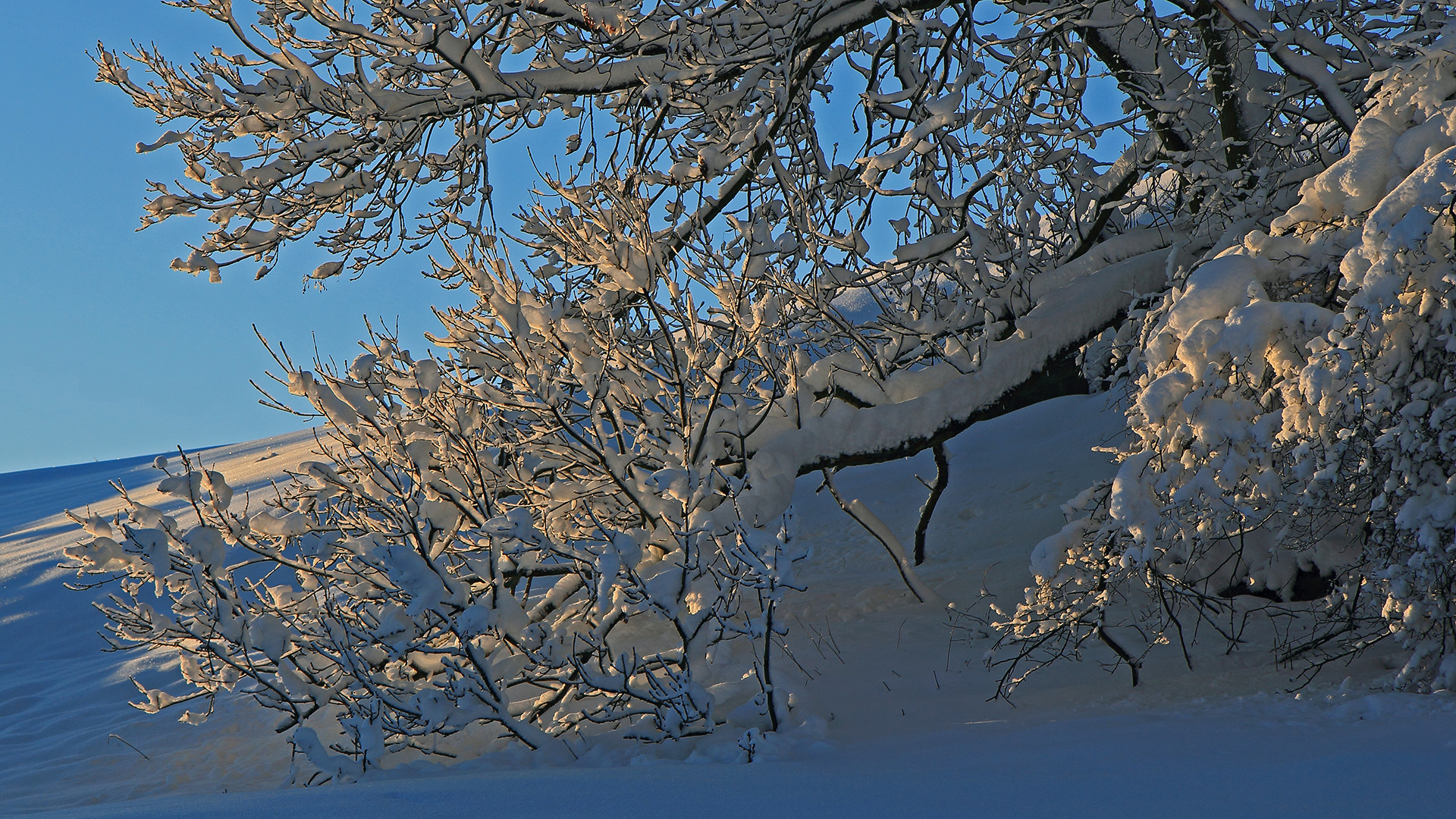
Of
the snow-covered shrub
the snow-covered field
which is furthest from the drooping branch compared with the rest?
the snow-covered shrub

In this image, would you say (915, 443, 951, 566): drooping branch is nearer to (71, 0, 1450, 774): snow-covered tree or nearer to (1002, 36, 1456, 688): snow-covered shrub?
(71, 0, 1450, 774): snow-covered tree

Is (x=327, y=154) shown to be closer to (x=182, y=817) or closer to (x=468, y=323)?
(x=468, y=323)

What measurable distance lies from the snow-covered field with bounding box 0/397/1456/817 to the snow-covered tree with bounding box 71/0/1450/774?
38cm

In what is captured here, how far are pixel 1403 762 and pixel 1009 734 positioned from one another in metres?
1.26

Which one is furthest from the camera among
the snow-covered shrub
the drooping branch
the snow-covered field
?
the drooping branch

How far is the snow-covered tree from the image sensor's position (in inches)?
136

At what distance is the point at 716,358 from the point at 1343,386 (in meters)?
2.62

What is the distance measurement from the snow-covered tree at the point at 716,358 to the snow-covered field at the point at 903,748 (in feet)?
1.24

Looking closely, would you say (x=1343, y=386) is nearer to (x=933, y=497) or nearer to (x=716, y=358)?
(x=716, y=358)

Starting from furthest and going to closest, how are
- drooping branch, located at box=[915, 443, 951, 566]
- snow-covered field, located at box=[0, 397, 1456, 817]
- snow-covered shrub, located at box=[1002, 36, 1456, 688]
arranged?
drooping branch, located at box=[915, 443, 951, 566] → snow-covered shrub, located at box=[1002, 36, 1456, 688] → snow-covered field, located at box=[0, 397, 1456, 817]

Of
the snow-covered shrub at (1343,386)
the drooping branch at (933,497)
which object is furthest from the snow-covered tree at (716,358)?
the drooping branch at (933,497)

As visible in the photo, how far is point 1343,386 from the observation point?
3039 millimetres

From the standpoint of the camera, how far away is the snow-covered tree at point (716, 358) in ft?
11.3

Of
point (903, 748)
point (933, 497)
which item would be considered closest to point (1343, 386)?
point (903, 748)
